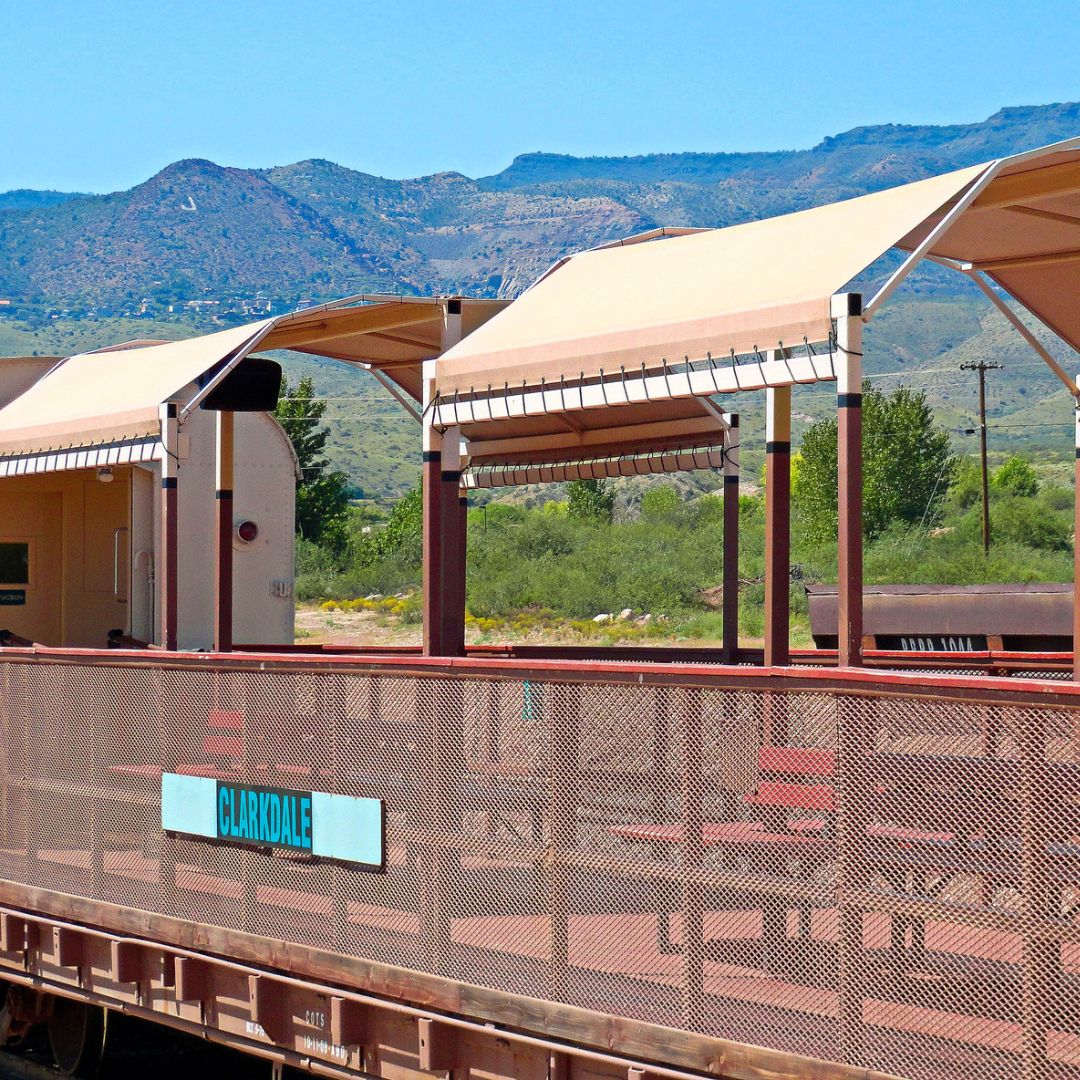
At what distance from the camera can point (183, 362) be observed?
10383mm

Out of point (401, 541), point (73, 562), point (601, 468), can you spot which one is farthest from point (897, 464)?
point (601, 468)

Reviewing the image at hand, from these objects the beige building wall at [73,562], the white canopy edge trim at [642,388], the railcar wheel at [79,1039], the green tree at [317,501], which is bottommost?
the railcar wheel at [79,1039]

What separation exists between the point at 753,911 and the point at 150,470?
9.25m

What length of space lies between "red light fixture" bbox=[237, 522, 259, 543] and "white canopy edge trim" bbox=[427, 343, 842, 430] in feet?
21.3

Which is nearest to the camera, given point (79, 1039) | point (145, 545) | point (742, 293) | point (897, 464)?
point (742, 293)

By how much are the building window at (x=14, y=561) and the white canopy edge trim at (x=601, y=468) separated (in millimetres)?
4528

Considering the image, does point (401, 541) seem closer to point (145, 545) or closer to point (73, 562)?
point (73, 562)

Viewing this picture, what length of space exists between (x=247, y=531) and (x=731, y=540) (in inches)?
202

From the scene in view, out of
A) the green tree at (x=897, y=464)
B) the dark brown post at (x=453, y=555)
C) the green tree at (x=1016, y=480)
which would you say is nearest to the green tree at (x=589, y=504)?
the green tree at (x=897, y=464)

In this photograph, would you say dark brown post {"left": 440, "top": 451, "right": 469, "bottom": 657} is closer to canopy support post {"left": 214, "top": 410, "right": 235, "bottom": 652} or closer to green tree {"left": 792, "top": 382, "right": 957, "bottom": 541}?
canopy support post {"left": 214, "top": 410, "right": 235, "bottom": 652}

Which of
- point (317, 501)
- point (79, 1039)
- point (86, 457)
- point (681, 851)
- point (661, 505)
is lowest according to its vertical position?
point (79, 1039)

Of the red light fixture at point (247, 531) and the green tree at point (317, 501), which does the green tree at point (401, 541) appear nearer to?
the green tree at point (317, 501)

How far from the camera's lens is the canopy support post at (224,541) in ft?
35.1

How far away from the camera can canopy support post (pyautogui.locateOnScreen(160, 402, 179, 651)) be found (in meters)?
9.35
